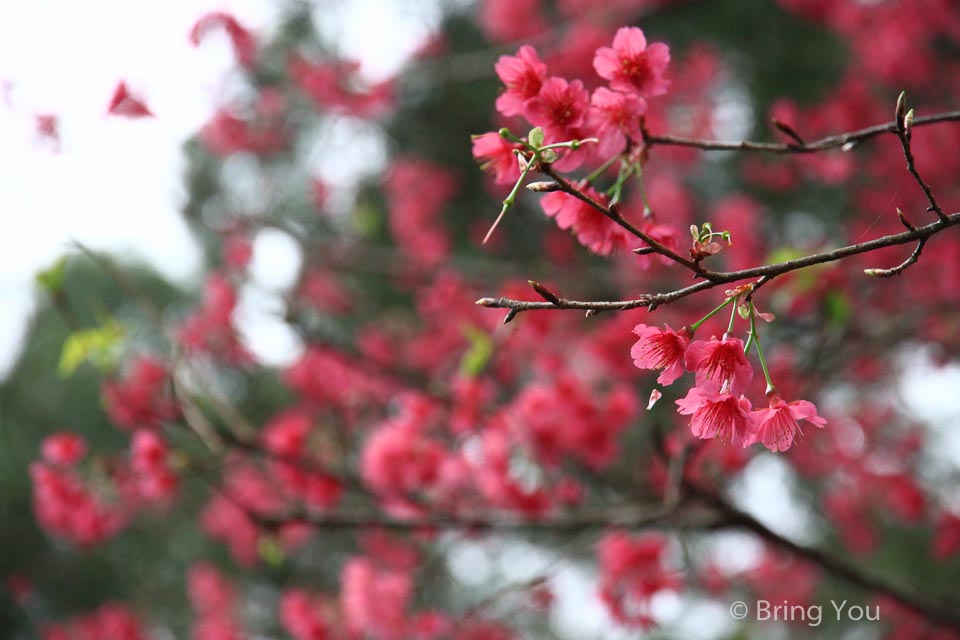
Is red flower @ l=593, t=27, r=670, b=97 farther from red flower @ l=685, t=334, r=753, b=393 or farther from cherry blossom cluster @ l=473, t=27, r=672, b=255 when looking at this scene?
red flower @ l=685, t=334, r=753, b=393

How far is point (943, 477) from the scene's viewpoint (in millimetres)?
3662

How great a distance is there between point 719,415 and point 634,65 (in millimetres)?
429

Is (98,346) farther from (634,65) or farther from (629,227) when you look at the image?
(629,227)

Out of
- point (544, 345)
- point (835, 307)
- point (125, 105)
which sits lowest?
point (835, 307)

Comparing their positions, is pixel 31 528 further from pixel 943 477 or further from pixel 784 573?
pixel 943 477

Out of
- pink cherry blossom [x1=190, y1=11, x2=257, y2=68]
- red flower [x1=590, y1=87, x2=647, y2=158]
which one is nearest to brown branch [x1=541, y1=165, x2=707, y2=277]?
red flower [x1=590, y1=87, x2=647, y2=158]

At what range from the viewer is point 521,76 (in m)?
0.93

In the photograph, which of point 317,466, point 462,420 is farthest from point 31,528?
point 462,420

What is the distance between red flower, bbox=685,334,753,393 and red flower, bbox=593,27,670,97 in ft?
1.10

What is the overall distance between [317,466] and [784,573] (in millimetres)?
2797

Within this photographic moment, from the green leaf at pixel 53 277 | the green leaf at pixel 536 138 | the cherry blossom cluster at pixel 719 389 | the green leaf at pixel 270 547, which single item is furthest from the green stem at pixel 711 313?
the green leaf at pixel 53 277

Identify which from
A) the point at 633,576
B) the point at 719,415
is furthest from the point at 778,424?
the point at 633,576

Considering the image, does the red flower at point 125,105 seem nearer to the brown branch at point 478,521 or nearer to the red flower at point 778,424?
the brown branch at point 478,521

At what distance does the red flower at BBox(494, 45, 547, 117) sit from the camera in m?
0.92
